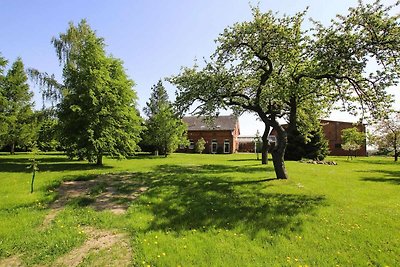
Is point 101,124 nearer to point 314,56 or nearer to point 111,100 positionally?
point 111,100

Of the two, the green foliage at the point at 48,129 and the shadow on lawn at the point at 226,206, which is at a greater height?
the green foliage at the point at 48,129

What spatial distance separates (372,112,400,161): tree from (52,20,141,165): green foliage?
41.8 meters

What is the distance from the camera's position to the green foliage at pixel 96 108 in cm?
2086

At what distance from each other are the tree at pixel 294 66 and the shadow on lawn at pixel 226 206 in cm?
464

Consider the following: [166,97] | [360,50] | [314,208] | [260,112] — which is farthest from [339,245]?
[166,97]

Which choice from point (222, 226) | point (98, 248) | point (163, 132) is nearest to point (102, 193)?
point (98, 248)

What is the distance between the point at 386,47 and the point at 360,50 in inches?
38.9

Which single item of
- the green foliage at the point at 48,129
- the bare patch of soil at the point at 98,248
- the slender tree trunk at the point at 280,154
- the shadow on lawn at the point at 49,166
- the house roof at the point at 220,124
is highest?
the house roof at the point at 220,124

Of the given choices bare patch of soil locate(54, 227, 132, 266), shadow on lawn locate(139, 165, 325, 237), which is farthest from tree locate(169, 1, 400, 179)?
bare patch of soil locate(54, 227, 132, 266)

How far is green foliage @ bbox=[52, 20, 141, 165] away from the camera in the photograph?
20.9 m

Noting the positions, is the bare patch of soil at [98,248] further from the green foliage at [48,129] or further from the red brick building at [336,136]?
the red brick building at [336,136]

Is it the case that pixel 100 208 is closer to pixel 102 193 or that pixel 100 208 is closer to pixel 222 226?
pixel 102 193

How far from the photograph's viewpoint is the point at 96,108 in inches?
837

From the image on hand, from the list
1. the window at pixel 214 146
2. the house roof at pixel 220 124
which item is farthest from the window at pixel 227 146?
the house roof at pixel 220 124
